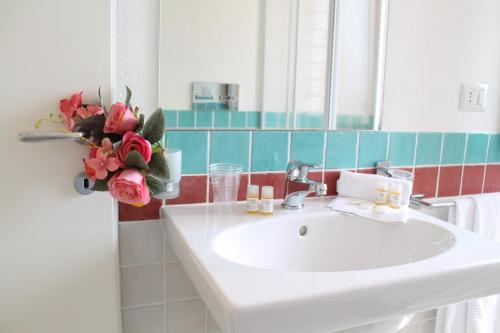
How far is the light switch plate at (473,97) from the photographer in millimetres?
1254

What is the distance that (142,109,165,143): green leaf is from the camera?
73 cm

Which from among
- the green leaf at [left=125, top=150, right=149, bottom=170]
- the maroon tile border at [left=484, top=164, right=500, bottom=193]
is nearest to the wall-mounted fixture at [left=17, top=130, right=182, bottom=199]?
the green leaf at [left=125, top=150, right=149, bottom=170]

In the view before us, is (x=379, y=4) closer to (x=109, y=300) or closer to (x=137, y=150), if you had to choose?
(x=137, y=150)

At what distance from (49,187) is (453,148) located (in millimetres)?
1168

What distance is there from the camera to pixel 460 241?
0.79 m

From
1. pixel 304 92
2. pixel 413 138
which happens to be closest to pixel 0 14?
pixel 304 92

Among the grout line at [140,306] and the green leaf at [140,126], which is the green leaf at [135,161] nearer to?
the green leaf at [140,126]

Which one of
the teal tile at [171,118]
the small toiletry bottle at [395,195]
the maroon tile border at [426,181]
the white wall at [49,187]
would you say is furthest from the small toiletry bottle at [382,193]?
the white wall at [49,187]

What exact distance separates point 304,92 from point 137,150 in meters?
0.57

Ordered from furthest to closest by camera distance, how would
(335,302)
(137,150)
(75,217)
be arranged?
1. (75,217)
2. (137,150)
3. (335,302)

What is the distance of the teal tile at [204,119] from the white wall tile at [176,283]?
1.14 ft

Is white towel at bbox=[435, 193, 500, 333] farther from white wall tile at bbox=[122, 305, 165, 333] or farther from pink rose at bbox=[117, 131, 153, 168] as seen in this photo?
pink rose at bbox=[117, 131, 153, 168]

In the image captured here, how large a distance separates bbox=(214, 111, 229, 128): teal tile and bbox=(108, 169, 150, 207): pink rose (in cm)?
33

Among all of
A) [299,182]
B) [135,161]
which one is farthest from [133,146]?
[299,182]
